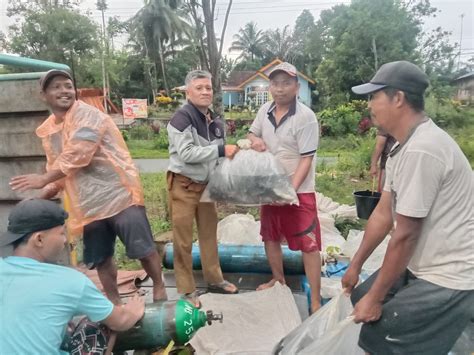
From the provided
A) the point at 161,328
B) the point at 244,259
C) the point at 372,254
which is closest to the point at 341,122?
the point at 372,254

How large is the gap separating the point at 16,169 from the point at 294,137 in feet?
7.45

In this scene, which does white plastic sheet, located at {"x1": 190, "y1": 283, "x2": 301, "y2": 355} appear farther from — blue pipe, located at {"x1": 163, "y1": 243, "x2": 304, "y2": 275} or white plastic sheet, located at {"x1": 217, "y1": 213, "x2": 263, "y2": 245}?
white plastic sheet, located at {"x1": 217, "y1": 213, "x2": 263, "y2": 245}

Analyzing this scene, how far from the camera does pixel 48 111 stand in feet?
Answer: 10.5

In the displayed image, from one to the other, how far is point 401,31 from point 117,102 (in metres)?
22.0

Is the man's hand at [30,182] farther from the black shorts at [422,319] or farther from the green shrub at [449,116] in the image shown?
the green shrub at [449,116]

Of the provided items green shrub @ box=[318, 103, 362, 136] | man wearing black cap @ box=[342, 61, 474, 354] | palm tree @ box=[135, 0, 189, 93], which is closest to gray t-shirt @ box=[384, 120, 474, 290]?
man wearing black cap @ box=[342, 61, 474, 354]

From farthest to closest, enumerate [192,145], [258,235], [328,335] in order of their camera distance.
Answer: [258,235] < [192,145] < [328,335]

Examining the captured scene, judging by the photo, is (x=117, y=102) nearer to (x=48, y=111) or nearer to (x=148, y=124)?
(x=148, y=124)

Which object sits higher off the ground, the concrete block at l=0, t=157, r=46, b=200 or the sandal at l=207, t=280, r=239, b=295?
the concrete block at l=0, t=157, r=46, b=200

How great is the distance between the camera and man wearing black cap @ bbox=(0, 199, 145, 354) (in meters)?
1.53

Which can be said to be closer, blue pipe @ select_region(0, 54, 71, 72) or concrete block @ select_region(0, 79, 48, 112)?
blue pipe @ select_region(0, 54, 71, 72)

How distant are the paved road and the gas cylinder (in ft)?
27.0

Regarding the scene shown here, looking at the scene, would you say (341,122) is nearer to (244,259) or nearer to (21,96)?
(244,259)

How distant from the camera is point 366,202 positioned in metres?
4.41
